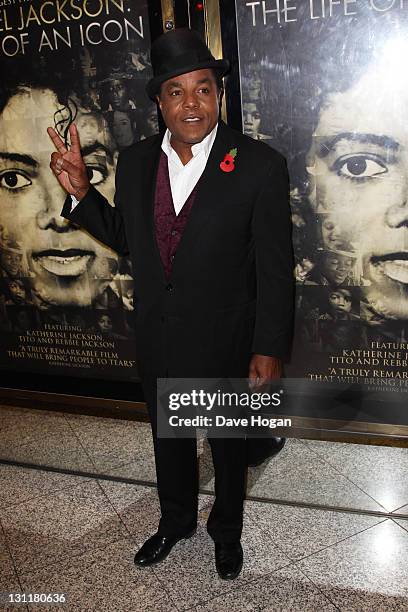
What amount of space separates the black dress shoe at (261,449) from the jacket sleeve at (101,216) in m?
1.07

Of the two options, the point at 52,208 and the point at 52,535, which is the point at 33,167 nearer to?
the point at 52,208

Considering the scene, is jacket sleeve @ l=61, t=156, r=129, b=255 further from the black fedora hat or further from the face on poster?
the face on poster

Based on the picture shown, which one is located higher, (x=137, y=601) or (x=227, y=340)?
(x=227, y=340)

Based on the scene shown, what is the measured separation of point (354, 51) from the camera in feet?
7.36

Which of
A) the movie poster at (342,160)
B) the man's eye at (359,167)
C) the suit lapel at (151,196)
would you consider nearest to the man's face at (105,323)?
the movie poster at (342,160)

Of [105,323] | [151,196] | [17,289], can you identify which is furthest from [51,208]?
[151,196]

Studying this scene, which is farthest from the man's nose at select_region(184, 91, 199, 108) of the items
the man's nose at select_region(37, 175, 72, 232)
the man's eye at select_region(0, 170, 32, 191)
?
the man's eye at select_region(0, 170, 32, 191)

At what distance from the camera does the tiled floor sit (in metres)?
2.04

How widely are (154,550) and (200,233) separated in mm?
1095

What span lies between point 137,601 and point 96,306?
1.40 metres

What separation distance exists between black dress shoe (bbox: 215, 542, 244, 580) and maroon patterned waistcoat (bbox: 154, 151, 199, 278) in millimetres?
931

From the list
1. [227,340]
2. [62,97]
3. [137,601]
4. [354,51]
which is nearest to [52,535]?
→ [137,601]

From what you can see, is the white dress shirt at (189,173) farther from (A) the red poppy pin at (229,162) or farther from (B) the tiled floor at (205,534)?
(B) the tiled floor at (205,534)

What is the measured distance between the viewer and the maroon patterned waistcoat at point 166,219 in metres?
1.91
